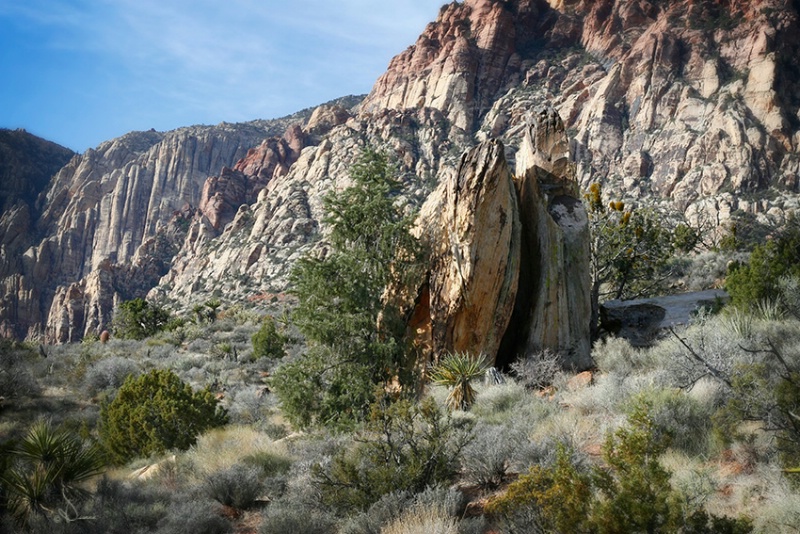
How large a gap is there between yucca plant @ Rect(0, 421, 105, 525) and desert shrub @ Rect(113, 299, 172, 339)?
29.8 m

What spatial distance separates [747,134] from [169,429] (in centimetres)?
7637

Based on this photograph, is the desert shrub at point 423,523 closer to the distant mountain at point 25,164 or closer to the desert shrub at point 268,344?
the desert shrub at point 268,344

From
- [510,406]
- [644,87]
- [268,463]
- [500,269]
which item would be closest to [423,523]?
[268,463]

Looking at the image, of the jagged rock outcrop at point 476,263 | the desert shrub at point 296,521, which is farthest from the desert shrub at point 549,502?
the jagged rock outcrop at point 476,263

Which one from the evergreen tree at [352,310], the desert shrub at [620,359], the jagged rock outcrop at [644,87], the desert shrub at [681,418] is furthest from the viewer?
the jagged rock outcrop at [644,87]

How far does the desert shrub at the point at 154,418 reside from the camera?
1045cm

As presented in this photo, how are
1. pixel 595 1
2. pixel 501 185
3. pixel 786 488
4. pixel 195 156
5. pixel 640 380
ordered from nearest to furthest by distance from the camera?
1. pixel 786 488
2. pixel 640 380
3. pixel 501 185
4. pixel 595 1
5. pixel 195 156

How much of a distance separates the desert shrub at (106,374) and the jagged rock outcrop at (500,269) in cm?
1336

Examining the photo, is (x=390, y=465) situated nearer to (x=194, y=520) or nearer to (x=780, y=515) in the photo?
(x=194, y=520)

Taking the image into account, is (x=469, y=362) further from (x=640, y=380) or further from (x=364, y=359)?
(x=640, y=380)

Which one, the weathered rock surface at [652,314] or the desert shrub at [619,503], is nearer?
the desert shrub at [619,503]

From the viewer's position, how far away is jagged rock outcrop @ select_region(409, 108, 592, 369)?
11.6 meters

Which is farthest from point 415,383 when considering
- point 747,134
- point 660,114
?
point 660,114

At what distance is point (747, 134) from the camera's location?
65.4 meters
